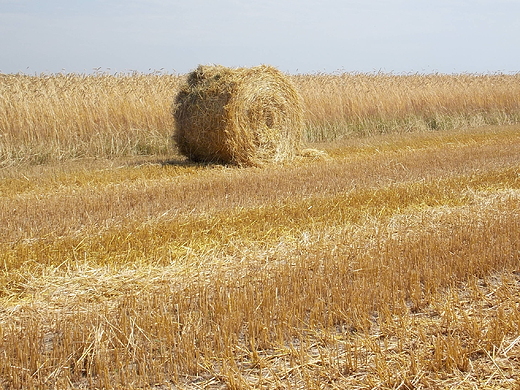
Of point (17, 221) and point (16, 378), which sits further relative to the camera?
point (17, 221)

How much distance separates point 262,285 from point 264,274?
0.76 ft

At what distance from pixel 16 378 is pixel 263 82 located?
9.31 m

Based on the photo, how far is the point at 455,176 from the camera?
10180 millimetres

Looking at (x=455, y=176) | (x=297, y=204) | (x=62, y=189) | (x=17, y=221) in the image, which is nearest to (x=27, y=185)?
(x=62, y=189)

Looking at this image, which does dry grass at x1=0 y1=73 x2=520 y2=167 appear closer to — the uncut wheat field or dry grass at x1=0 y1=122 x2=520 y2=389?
the uncut wheat field

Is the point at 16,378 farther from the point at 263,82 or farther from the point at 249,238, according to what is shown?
the point at 263,82

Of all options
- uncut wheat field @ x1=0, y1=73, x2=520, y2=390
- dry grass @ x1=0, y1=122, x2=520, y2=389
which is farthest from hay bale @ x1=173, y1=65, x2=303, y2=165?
dry grass @ x1=0, y1=122, x2=520, y2=389

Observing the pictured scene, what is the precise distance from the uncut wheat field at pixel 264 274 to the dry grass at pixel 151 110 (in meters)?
1.36

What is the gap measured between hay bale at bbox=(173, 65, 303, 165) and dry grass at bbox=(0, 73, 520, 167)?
2.66 metres

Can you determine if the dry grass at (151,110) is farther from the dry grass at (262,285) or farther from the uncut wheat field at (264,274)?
the dry grass at (262,285)

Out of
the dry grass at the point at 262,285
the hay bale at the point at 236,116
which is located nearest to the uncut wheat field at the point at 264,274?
the dry grass at the point at 262,285

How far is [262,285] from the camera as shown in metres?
5.14

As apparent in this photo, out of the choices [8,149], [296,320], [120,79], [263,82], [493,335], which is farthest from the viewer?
[120,79]

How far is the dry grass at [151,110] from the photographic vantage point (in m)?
13.8
